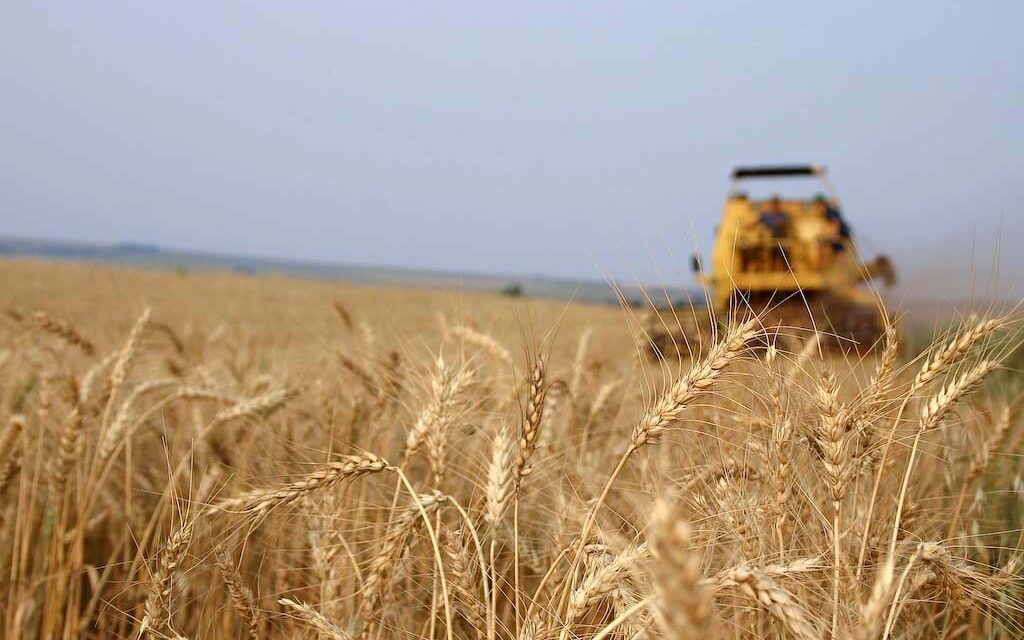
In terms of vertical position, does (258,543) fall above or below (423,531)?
below

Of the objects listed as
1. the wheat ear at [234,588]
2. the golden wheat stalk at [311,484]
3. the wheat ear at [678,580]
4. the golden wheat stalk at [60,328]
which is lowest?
the wheat ear at [234,588]

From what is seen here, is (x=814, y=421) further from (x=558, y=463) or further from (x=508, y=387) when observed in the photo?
(x=508, y=387)

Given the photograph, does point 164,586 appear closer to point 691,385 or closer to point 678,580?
point 691,385

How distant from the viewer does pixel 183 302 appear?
74.5 ft

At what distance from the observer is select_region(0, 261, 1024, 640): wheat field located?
3.58 ft

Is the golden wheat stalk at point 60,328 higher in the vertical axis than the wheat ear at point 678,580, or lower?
lower

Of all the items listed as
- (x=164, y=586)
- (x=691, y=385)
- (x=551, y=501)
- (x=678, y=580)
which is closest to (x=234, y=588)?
(x=164, y=586)

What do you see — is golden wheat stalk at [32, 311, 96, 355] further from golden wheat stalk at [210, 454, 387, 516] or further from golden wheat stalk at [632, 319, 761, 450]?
golden wheat stalk at [632, 319, 761, 450]

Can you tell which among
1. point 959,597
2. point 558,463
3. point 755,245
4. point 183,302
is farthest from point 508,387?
point 183,302

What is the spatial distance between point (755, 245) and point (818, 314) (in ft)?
15.1

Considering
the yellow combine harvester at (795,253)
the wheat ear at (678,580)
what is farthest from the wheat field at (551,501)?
the yellow combine harvester at (795,253)

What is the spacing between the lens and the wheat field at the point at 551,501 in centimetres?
109

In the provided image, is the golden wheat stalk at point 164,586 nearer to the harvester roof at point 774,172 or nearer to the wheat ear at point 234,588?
the wheat ear at point 234,588

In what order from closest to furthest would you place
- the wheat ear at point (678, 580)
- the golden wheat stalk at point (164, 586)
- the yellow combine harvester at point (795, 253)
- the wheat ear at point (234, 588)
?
1. the wheat ear at point (678, 580)
2. the golden wheat stalk at point (164, 586)
3. the wheat ear at point (234, 588)
4. the yellow combine harvester at point (795, 253)
